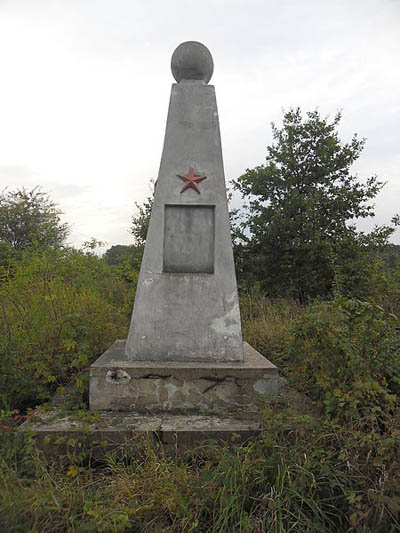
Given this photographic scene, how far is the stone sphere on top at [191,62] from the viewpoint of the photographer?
375cm

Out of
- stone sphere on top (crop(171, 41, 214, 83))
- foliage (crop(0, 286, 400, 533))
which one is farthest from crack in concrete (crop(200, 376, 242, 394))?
stone sphere on top (crop(171, 41, 214, 83))

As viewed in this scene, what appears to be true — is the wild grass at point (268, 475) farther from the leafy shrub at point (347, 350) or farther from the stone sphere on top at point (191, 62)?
the stone sphere on top at point (191, 62)

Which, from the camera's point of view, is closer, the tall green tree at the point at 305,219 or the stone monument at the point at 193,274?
the stone monument at the point at 193,274

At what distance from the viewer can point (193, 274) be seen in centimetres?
365

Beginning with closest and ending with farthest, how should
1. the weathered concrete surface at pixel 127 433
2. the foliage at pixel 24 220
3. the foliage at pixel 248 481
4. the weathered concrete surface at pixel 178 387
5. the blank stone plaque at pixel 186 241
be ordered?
the foliage at pixel 248 481, the weathered concrete surface at pixel 127 433, the weathered concrete surface at pixel 178 387, the blank stone plaque at pixel 186 241, the foliage at pixel 24 220

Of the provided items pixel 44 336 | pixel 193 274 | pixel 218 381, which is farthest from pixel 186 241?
pixel 44 336

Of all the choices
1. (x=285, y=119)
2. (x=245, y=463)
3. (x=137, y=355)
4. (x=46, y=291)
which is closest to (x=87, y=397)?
(x=137, y=355)

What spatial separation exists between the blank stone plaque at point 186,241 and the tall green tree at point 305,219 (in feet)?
23.4

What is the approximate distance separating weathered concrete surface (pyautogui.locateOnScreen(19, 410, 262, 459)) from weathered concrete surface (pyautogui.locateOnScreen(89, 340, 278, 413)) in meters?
0.25

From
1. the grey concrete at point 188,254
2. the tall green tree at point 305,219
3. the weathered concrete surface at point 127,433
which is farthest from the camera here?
the tall green tree at point 305,219

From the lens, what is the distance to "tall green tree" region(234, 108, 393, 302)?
1057 centimetres

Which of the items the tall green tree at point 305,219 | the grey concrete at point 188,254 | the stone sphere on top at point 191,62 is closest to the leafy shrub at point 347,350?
the grey concrete at point 188,254

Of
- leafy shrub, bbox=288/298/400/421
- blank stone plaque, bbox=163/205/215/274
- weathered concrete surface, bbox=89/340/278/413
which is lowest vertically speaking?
weathered concrete surface, bbox=89/340/278/413

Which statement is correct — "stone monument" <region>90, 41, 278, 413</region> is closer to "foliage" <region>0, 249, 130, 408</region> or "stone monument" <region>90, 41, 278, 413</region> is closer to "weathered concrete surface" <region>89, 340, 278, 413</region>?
"weathered concrete surface" <region>89, 340, 278, 413</region>
